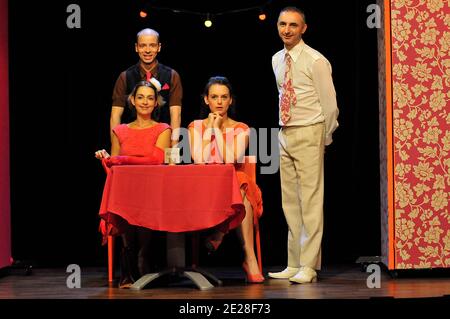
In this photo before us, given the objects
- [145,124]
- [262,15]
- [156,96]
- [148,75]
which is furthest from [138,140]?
[262,15]

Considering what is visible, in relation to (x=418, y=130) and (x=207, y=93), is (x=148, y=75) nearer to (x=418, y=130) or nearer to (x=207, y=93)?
(x=207, y=93)

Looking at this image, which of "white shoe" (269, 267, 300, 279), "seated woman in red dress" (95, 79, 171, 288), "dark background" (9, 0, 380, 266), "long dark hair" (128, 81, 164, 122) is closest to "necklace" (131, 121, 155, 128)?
"seated woman in red dress" (95, 79, 171, 288)

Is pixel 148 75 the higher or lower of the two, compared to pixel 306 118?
higher

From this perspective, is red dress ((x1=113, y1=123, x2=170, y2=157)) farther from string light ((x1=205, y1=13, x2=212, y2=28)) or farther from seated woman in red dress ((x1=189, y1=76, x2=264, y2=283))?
string light ((x1=205, y1=13, x2=212, y2=28))

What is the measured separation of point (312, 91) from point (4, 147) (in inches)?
83.8

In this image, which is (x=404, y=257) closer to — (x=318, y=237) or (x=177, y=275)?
(x=318, y=237)

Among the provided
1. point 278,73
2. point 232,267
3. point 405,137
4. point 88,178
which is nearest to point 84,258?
point 88,178

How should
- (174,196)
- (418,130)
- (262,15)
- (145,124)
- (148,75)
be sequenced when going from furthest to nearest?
(262,15) → (148,75) → (418,130) → (145,124) → (174,196)

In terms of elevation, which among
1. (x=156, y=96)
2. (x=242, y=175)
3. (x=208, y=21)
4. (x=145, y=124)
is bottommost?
(x=242, y=175)

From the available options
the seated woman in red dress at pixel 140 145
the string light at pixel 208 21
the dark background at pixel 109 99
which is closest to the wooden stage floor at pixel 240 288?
the seated woman in red dress at pixel 140 145

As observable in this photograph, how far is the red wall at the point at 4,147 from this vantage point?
241 inches

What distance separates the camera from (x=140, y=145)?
557 cm

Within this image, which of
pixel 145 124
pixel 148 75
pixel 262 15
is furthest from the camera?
pixel 262 15

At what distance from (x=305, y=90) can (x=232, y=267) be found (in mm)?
1624
